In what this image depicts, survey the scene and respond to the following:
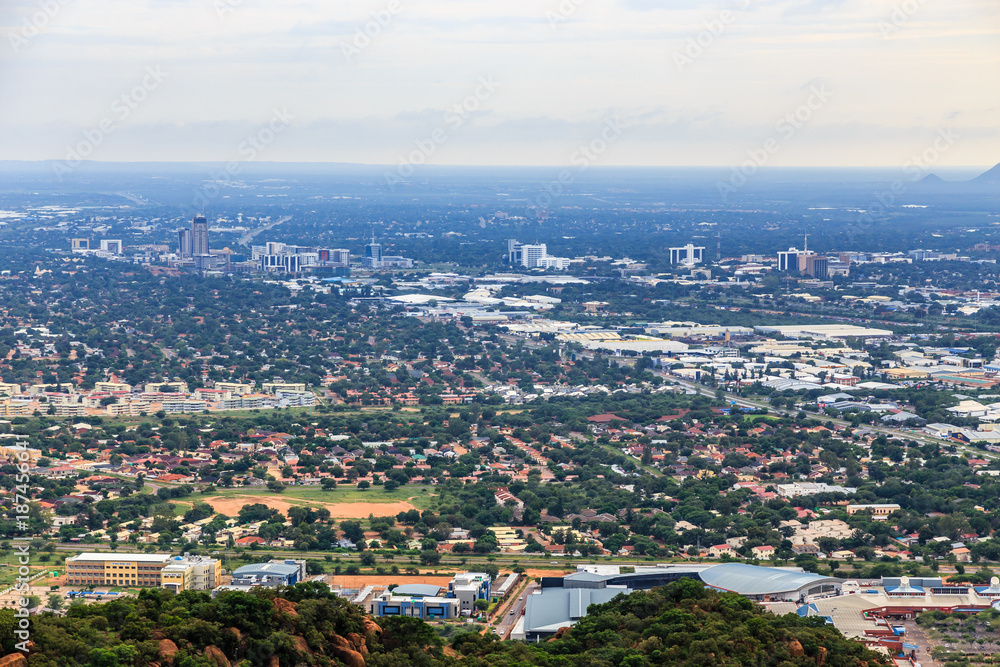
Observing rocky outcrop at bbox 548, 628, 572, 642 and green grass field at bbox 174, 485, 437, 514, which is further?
green grass field at bbox 174, 485, 437, 514

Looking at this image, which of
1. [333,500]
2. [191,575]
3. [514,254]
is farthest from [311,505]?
[514,254]

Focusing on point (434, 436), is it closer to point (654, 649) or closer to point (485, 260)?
point (654, 649)

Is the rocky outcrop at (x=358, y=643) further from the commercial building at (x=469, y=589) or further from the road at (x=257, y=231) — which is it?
the road at (x=257, y=231)

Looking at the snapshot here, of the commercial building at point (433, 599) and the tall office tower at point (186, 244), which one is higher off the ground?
the tall office tower at point (186, 244)

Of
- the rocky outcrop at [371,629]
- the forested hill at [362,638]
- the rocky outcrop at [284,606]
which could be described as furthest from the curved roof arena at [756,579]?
the rocky outcrop at [284,606]

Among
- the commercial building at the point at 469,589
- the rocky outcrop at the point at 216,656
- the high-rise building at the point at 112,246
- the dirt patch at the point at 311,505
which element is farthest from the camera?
the high-rise building at the point at 112,246

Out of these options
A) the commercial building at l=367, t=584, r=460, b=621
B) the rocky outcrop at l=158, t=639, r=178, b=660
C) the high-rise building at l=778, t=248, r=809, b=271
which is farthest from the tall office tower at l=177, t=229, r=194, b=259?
the rocky outcrop at l=158, t=639, r=178, b=660

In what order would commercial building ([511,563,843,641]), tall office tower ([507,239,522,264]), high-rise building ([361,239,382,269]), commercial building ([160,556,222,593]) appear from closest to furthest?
commercial building ([511,563,843,641]), commercial building ([160,556,222,593]), high-rise building ([361,239,382,269]), tall office tower ([507,239,522,264])

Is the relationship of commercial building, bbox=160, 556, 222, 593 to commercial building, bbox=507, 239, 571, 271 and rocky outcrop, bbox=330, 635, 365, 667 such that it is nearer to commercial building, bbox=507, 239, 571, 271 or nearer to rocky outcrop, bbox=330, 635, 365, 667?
rocky outcrop, bbox=330, 635, 365, 667
